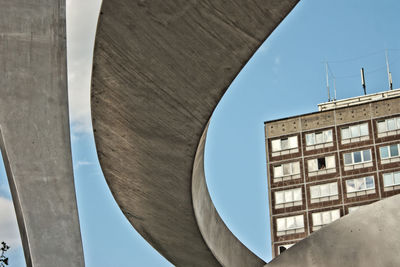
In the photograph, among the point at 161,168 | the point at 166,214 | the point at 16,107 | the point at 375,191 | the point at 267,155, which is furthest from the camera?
the point at 267,155

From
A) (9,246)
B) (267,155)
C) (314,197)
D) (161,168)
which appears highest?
(267,155)

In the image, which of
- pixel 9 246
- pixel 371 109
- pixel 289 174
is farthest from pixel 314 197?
pixel 9 246

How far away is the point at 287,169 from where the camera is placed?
63125 millimetres

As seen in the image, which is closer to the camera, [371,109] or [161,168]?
[161,168]

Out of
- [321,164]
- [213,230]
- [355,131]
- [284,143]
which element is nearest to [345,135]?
[355,131]

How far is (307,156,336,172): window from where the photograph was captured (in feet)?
203

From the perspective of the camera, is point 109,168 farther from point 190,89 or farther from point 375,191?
point 375,191

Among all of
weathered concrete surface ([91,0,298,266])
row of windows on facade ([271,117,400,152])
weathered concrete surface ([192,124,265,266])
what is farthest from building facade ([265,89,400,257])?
weathered concrete surface ([91,0,298,266])

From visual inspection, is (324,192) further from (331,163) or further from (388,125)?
(388,125)

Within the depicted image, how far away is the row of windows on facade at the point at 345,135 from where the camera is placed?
197 feet

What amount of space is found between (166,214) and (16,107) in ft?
15.6

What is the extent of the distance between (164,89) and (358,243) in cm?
691

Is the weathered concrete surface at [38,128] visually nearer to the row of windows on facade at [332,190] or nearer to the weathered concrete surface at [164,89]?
the weathered concrete surface at [164,89]

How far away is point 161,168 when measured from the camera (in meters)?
11.8
